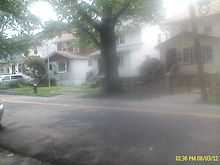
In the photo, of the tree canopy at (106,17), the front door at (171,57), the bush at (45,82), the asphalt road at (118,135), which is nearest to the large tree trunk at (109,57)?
the tree canopy at (106,17)

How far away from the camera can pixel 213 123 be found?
30.7 ft

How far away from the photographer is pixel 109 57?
23.2 metres

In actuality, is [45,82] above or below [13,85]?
above

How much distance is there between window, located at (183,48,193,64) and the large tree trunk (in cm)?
779

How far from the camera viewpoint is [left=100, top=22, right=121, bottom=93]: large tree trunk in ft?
74.1

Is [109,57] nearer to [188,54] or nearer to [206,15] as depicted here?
[188,54]

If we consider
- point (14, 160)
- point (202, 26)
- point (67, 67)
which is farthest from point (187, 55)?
point (14, 160)

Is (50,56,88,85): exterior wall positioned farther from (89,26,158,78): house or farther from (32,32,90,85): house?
(89,26,158,78): house

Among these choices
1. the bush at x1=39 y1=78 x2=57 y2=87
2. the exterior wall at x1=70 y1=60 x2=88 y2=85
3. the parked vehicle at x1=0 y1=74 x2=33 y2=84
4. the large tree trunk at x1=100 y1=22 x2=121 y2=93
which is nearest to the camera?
the large tree trunk at x1=100 y1=22 x2=121 y2=93

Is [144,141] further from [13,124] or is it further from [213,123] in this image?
[13,124]

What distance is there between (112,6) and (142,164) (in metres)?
16.0

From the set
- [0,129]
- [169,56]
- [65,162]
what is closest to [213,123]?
[65,162]

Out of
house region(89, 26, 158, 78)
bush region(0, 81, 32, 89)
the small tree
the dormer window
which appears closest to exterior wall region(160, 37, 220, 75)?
the dormer window

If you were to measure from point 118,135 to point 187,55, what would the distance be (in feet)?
68.3
